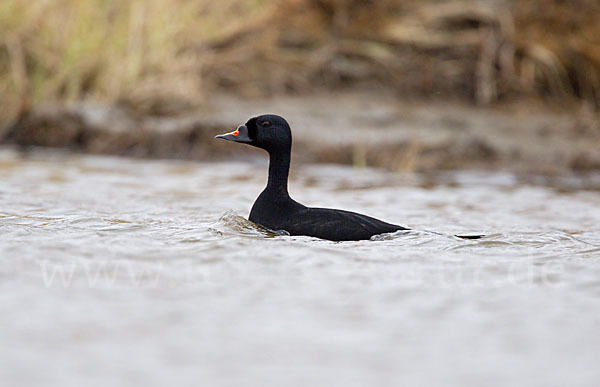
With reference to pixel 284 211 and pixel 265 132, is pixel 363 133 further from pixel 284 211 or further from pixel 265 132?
pixel 284 211

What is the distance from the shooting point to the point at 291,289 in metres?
4.27

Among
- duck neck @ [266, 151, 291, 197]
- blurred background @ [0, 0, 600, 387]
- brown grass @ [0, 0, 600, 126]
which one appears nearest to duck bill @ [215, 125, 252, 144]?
duck neck @ [266, 151, 291, 197]

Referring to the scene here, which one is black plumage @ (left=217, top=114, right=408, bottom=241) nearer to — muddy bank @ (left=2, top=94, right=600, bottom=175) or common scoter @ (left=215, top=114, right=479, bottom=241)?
common scoter @ (left=215, top=114, right=479, bottom=241)

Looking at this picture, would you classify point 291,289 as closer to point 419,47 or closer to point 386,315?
point 386,315

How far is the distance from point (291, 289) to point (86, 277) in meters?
0.91

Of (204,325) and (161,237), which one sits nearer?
(204,325)

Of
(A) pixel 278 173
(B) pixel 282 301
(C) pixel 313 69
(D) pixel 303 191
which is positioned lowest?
(B) pixel 282 301

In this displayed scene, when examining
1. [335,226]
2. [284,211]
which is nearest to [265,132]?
[284,211]

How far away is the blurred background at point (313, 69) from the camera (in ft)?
35.4

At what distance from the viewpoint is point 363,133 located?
10.8 meters

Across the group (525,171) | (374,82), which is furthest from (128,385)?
(374,82)

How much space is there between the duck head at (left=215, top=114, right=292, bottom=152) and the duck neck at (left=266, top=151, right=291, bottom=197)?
0.18 feet

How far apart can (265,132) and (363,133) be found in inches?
188

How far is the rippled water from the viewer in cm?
328
